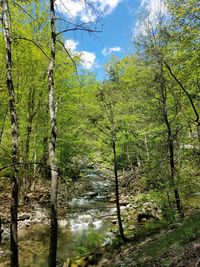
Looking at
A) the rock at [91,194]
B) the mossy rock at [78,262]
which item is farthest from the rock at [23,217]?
the mossy rock at [78,262]

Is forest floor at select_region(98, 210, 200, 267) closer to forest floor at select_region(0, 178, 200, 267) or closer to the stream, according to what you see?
forest floor at select_region(0, 178, 200, 267)

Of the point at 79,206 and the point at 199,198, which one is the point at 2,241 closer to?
the point at 79,206

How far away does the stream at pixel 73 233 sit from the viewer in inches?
448

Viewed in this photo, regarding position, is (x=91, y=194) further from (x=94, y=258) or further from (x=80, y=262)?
(x=80, y=262)

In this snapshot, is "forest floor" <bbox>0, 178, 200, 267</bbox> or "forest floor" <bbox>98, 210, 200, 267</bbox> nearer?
"forest floor" <bbox>98, 210, 200, 267</bbox>

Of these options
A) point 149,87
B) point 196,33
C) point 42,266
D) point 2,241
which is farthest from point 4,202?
point 196,33

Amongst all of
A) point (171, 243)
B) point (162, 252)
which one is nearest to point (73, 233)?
point (171, 243)

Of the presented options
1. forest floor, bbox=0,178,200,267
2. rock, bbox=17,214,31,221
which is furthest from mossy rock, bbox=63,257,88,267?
rock, bbox=17,214,31,221

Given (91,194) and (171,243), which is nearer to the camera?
(171,243)

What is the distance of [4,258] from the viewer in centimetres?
1106

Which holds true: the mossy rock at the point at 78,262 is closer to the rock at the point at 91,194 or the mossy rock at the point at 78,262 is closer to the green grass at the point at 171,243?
the green grass at the point at 171,243

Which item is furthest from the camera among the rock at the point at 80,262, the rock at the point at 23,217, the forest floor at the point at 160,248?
the rock at the point at 23,217

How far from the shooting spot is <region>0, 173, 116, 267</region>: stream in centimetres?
1139

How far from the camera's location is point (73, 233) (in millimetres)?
14531
